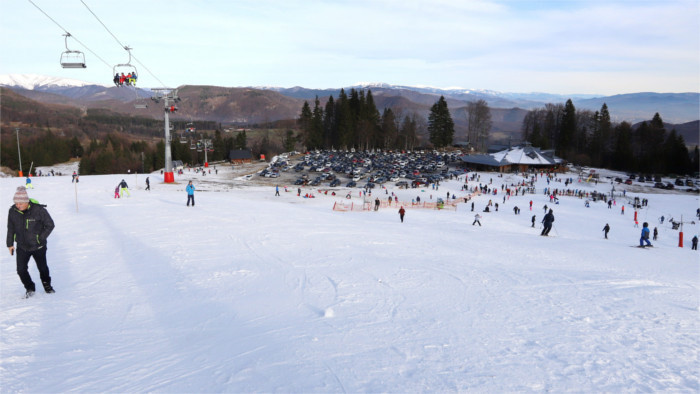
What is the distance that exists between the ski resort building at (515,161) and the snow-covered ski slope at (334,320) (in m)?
59.4

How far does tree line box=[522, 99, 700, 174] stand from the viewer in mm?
72375

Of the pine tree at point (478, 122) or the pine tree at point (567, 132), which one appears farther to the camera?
the pine tree at point (478, 122)

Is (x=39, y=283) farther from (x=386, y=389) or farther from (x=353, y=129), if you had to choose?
(x=353, y=129)

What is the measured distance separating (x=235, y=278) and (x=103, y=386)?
377 cm

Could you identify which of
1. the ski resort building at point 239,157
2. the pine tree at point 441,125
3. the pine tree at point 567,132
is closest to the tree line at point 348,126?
the pine tree at point 441,125

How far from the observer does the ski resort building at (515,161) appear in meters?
68.2

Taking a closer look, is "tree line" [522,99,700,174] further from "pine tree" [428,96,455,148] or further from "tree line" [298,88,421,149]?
"tree line" [298,88,421,149]

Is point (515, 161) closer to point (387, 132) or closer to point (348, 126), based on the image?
point (387, 132)

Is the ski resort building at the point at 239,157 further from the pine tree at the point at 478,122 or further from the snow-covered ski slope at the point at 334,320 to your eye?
the snow-covered ski slope at the point at 334,320

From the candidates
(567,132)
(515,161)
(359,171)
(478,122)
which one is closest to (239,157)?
(359,171)

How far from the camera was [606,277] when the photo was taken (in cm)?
886

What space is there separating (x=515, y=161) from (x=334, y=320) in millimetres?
70089

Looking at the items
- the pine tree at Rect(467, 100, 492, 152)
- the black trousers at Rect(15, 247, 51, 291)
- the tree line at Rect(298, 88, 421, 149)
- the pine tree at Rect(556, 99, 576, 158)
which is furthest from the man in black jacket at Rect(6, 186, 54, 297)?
the pine tree at Rect(467, 100, 492, 152)

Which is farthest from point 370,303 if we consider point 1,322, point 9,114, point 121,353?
point 9,114
